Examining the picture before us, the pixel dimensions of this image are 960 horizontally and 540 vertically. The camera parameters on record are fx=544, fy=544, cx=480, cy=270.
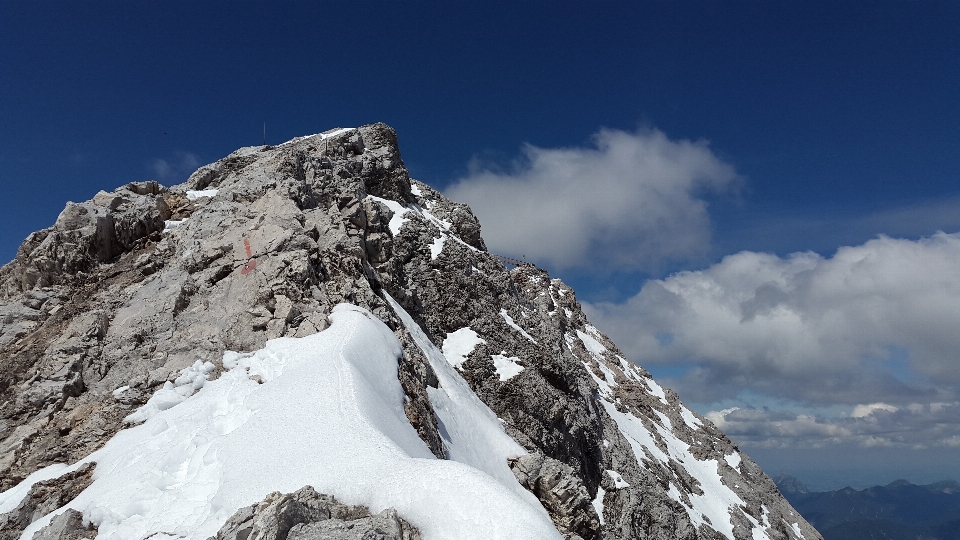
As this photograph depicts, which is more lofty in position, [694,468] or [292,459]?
[694,468]

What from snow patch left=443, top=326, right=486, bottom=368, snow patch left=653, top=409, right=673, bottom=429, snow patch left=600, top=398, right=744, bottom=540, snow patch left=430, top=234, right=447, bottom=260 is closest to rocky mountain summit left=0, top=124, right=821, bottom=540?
snow patch left=443, top=326, right=486, bottom=368

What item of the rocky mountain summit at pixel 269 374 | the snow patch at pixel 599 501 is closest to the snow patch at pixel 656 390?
the rocky mountain summit at pixel 269 374

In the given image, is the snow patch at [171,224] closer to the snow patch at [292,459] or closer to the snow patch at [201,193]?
the snow patch at [201,193]

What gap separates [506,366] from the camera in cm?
3722

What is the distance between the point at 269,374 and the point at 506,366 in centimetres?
2162

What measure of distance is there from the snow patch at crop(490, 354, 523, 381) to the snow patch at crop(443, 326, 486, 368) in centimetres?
176

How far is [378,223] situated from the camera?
32.4m

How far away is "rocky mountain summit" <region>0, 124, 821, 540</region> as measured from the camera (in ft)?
38.7

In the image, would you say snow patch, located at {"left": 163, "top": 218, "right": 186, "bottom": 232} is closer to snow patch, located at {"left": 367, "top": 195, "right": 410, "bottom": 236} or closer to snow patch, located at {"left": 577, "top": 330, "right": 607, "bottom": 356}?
snow patch, located at {"left": 367, "top": 195, "right": 410, "bottom": 236}

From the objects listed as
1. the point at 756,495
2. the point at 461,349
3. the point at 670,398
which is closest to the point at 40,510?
the point at 461,349

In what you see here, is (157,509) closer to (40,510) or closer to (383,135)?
(40,510)

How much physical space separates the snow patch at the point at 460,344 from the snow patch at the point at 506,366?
1.76 meters

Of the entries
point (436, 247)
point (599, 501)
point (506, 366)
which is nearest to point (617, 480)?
point (599, 501)

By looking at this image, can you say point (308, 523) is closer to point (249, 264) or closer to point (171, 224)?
point (249, 264)
